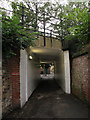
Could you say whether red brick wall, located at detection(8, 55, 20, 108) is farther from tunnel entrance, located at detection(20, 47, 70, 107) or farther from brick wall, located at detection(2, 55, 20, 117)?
tunnel entrance, located at detection(20, 47, 70, 107)

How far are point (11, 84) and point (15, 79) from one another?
0.26 metres

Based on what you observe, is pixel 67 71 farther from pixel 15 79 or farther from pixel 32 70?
pixel 15 79

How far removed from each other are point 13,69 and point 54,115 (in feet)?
8.46

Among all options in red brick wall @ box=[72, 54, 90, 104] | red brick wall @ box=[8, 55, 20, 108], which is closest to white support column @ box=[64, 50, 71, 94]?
red brick wall @ box=[72, 54, 90, 104]

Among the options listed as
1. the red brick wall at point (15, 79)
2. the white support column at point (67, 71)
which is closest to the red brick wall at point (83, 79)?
the white support column at point (67, 71)

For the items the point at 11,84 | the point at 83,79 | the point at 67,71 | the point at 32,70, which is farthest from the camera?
the point at 32,70

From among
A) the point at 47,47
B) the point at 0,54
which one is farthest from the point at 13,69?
the point at 47,47

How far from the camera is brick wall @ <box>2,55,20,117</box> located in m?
→ 2.61

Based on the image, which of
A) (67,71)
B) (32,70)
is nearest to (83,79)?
(67,71)

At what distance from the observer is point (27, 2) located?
5602 mm

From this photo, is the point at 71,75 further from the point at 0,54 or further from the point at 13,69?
the point at 0,54

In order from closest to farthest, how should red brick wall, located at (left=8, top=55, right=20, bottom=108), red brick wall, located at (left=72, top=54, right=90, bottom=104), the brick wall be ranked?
the brick wall, red brick wall, located at (left=8, top=55, right=20, bottom=108), red brick wall, located at (left=72, top=54, right=90, bottom=104)

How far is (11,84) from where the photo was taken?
2.92 m

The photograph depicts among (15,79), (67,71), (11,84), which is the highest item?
(67,71)
